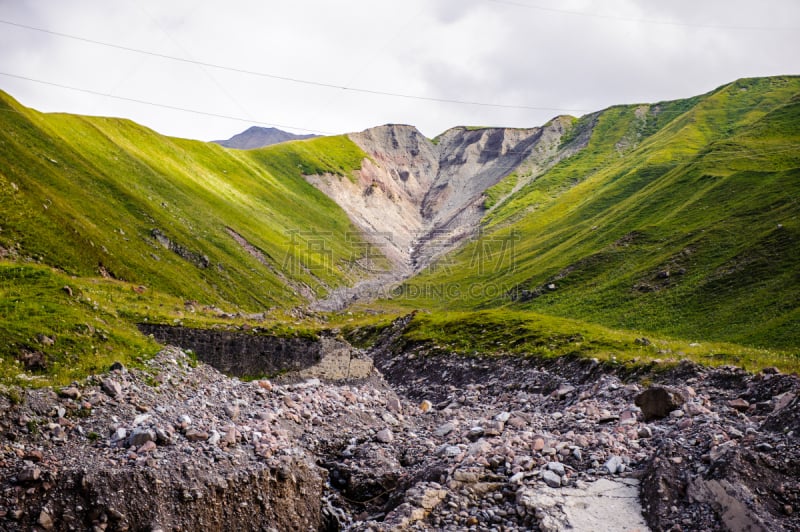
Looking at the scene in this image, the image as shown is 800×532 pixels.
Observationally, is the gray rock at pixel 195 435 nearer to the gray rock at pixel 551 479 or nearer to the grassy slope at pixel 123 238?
the grassy slope at pixel 123 238

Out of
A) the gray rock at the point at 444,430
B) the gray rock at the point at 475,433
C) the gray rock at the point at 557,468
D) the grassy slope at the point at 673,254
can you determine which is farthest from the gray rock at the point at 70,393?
the grassy slope at the point at 673,254

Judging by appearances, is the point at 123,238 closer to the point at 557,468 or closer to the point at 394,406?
the point at 394,406

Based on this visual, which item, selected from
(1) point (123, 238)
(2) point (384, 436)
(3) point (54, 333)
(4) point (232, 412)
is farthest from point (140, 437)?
(1) point (123, 238)

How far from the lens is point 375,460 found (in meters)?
19.0

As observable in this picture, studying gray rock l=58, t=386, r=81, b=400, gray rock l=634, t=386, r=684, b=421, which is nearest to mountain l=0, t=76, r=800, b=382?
gray rock l=58, t=386, r=81, b=400

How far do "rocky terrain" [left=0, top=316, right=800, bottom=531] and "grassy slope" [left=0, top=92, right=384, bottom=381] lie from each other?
3.08 m

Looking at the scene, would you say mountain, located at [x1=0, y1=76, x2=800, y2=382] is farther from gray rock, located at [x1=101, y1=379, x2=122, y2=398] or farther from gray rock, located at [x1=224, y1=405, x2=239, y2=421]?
gray rock, located at [x1=224, y1=405, x2=239, y2=421]

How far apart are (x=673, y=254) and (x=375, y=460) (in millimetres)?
52637

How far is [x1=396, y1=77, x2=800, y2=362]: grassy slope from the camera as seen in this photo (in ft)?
148

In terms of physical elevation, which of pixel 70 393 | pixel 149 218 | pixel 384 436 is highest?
pixel 149 218

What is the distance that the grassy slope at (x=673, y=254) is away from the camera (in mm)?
45000

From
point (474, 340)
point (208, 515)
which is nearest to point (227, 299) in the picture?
point (474, 340)

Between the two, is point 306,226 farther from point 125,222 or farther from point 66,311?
point 66,311

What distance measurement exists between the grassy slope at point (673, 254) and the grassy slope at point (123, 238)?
1073 inches
